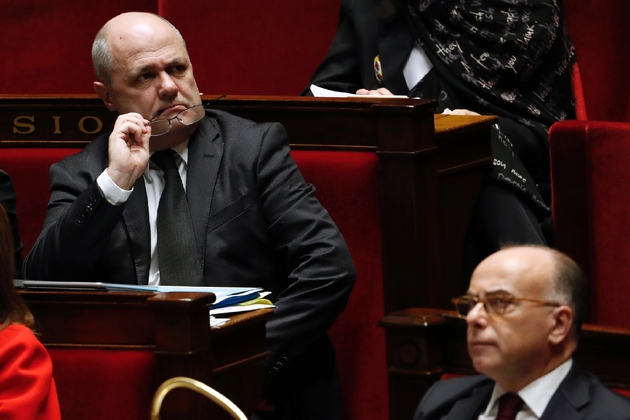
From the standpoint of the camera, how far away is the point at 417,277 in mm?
1369

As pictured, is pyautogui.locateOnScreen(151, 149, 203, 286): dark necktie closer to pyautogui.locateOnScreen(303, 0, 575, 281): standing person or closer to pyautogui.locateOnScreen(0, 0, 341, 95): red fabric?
pyautogui.locateOnScreen(303, 0, 575, 281): standing person

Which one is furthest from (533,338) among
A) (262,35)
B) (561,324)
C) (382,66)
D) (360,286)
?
(262,35)

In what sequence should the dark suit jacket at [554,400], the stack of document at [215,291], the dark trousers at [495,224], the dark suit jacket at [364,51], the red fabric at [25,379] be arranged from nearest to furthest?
the dark suit jacket at [554,400] → the red fabric at [25,379] → the stack of document at [215,291] → the dark trousers at [495,224] → the dark suit jacket at [364,51]

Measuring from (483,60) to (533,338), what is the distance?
0.95 m

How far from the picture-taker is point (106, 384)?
3.32 ft

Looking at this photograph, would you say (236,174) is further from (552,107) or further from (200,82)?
(200,82)

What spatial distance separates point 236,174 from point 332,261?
162mm

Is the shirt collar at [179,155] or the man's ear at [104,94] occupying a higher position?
the man's ear at [104,94]

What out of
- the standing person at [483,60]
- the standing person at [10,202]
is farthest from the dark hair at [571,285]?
the standing person at [483,60]

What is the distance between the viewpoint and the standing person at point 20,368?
3.01ft

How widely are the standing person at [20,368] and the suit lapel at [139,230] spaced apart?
0.33m

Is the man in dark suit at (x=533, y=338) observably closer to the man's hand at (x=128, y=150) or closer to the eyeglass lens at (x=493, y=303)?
the eyeglass lens at (x=493, y=303)

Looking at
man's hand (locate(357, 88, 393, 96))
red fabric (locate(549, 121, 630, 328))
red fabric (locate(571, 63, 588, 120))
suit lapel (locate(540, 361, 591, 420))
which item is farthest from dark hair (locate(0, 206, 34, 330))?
red fabric (locate(571, 63, 588, 120))

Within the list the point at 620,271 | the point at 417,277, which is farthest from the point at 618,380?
the point at 417,277
